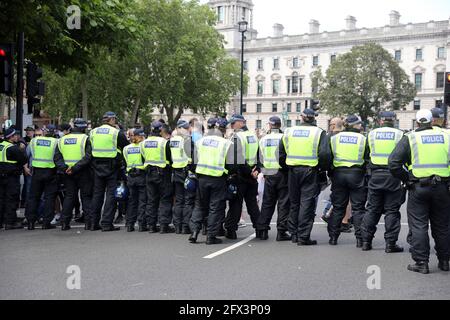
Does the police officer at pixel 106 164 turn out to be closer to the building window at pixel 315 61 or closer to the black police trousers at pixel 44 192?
the black police trousers at pixel 44 192

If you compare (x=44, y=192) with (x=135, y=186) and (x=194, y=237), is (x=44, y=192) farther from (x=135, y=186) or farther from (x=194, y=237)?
(x=194, y=237)

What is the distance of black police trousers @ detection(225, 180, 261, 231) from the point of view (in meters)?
A: 10.7

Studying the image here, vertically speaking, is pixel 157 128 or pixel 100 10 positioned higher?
pixel 100 10

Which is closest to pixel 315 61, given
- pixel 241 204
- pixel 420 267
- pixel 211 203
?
pixel 241 204

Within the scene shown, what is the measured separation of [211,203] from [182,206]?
1.20 metres

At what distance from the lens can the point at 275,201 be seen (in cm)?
1062

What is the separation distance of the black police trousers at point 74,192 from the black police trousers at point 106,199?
0.15 metres

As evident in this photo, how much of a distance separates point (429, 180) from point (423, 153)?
35cm

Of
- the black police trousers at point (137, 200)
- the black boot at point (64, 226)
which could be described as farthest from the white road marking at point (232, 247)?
the black boot at point (64, 226)

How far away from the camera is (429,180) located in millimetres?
7914

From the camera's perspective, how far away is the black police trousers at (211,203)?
10.0m

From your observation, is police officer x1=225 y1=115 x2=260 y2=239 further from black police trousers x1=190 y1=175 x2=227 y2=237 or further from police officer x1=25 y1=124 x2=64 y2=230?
police officer x1=25 y1=124 x2=64 y2=230

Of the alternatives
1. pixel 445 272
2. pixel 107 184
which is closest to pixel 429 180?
pixel 445 272
